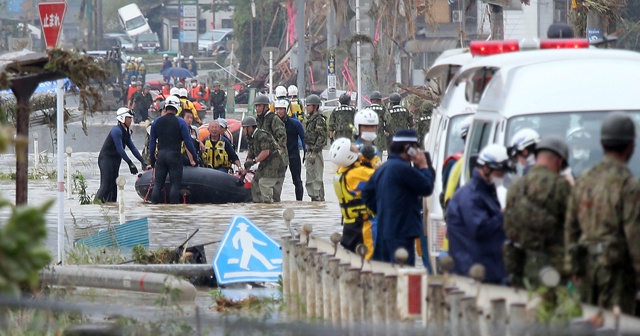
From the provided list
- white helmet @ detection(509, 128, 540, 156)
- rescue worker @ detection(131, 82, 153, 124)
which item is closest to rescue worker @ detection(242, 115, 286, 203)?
white helmet @ detection(509, 128, 540, 156)

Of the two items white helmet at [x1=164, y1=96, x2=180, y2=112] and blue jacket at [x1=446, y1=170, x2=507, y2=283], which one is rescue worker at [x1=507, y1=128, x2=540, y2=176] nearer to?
blue jacket at [x1=446, y1=170, x2=507, y2=283]

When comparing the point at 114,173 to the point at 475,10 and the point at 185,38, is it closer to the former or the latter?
Answer: the point at 475,10

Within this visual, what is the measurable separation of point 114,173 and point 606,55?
35.7 ft

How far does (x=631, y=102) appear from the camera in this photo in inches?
370

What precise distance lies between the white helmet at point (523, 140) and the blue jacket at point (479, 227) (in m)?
0.54

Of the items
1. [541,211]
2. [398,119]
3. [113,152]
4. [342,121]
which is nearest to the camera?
[541,211]

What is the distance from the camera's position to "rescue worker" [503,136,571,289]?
6957 mm

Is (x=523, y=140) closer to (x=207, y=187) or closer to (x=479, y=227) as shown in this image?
(x=479, y=227)

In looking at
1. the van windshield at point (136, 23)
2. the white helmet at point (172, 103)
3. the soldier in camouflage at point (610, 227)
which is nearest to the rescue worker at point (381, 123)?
the white helmet at point (172, 103)

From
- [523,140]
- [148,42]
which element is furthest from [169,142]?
[148,42]

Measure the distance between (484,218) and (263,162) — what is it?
11.3m

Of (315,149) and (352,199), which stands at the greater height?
(352,199)

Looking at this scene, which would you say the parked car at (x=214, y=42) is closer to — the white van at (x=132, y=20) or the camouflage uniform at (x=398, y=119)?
the white van at (x=132, y=20)

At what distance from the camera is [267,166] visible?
19312 mm
